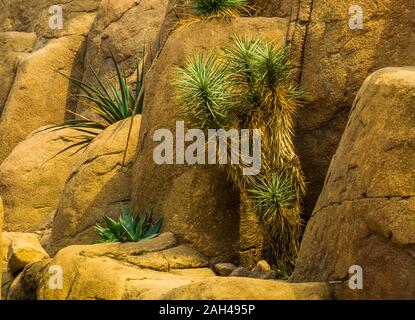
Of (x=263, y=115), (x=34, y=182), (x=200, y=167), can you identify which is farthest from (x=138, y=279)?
(x=34, y=182)

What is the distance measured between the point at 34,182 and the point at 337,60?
6754 millimetres

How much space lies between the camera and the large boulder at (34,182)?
2020 cm

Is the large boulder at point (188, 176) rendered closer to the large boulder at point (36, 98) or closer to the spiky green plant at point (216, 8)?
the spiky green plant at point (216, 8)

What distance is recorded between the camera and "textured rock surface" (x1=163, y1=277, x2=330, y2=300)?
10977 mm

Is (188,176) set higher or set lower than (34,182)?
higher

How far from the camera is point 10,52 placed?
24203 millimetres

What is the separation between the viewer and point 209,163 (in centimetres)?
1511

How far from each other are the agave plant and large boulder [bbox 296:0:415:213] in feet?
6.79

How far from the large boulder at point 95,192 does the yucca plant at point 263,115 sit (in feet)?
7.15

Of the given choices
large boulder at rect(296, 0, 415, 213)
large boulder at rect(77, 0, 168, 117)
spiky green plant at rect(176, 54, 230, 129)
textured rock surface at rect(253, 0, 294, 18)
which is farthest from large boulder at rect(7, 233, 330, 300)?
large boulder at rect(77, 0, 168, 117)

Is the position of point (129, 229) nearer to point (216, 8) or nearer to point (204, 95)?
point (204, 95)
